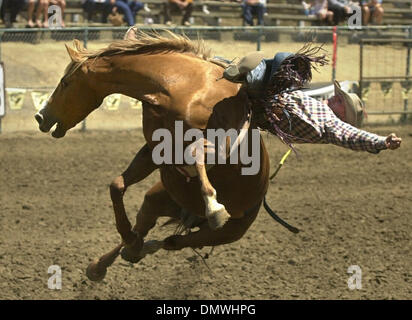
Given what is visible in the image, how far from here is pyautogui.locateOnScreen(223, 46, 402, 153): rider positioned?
4754 millimetres

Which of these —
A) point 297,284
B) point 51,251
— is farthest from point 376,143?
point 51,251

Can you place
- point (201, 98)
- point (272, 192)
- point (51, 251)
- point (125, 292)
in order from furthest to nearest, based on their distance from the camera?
point (272, 192), point (51, 251), point (125, 292), point (201, 98)

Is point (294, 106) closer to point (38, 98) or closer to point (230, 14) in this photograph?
→ point (38, 98)

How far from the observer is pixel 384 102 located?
511 inches

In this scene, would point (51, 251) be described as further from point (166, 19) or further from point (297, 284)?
point (166, 19)

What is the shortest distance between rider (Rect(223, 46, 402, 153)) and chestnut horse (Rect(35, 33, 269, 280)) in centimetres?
13

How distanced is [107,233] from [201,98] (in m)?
3.66

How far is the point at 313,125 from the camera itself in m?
4.91

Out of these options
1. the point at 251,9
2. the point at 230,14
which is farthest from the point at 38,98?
the point at 230,14

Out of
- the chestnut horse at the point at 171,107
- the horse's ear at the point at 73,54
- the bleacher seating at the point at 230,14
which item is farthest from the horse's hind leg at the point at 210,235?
the bleacher seating at the point at 230,14

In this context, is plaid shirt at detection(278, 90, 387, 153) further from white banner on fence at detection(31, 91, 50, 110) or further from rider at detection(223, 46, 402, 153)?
white banner on fence at detection(31, 91, 50, 110)

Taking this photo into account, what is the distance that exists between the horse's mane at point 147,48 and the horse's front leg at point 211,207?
31.6 inches

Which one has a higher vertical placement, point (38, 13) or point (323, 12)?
point (38, 13)

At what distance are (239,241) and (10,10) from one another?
24.7 feet
